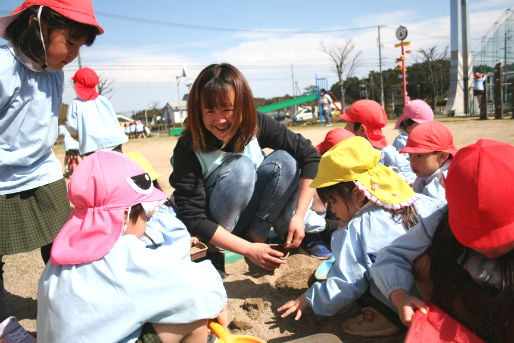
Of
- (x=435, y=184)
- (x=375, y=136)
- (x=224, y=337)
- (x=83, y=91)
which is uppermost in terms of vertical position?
(x=83, y=91)

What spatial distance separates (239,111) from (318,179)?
21.6 inches

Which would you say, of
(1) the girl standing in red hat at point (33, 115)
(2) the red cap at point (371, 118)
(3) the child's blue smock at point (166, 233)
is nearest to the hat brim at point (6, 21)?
(1) the girl standing in red hat at point (33, 115)

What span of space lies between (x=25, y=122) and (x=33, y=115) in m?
0.04

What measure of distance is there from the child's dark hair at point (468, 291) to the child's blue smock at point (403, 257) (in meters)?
0.03

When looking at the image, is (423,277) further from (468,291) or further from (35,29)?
(35,29)

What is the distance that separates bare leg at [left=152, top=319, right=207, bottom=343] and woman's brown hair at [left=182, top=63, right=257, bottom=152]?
0.97 meters

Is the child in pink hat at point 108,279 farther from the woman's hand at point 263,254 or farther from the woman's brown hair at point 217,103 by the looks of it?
the woman's brown hair at point 217,103

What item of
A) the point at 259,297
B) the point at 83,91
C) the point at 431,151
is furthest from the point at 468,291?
the point at 83,91

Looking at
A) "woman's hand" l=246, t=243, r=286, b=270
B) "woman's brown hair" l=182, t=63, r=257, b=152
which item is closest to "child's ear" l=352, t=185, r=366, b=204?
"woman's hand" l=246, t=243, r=286, b=270

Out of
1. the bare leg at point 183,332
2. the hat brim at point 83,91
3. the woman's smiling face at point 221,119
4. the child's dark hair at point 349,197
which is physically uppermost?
the hat brim at point 83,91

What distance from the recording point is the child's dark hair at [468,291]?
1.01 metres

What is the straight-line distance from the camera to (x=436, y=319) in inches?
42.7

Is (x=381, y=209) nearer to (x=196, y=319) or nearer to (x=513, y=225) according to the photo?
(x=513, y=225)

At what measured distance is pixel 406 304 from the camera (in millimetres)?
1160
